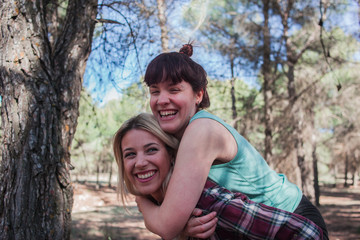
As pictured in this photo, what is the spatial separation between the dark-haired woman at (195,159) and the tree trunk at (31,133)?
120 cm

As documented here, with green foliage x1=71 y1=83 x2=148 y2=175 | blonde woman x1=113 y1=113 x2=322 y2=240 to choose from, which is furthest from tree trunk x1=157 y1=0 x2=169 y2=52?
blonde woman x1=113 y1=113 x2=322 y2=240

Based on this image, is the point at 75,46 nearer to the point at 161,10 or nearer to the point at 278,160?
the point at 161,10

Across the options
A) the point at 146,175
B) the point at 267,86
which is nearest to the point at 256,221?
the point at 146,175

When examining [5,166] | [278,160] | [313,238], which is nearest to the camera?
[313,238]

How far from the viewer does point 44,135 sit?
2.88 meters

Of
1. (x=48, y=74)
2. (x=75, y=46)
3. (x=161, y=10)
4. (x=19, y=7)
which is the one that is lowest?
(x=48, y=74)

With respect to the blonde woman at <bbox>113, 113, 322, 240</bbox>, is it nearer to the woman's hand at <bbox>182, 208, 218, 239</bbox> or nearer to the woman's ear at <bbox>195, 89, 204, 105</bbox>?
the woman's hand at <bbox>182, 208, 218, 239</bbox>

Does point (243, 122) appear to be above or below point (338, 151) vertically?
above

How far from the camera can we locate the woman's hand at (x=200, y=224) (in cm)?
169

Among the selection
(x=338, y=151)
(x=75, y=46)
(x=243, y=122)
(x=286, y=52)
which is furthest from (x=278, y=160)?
(x=338, y=151)

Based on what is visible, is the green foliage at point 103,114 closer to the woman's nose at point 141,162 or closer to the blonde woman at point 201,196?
the blonde woman at point 201,196

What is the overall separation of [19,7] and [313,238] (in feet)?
9.60

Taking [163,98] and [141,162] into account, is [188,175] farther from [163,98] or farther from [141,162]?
[163,98]

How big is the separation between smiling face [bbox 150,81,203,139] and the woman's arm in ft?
0.87
